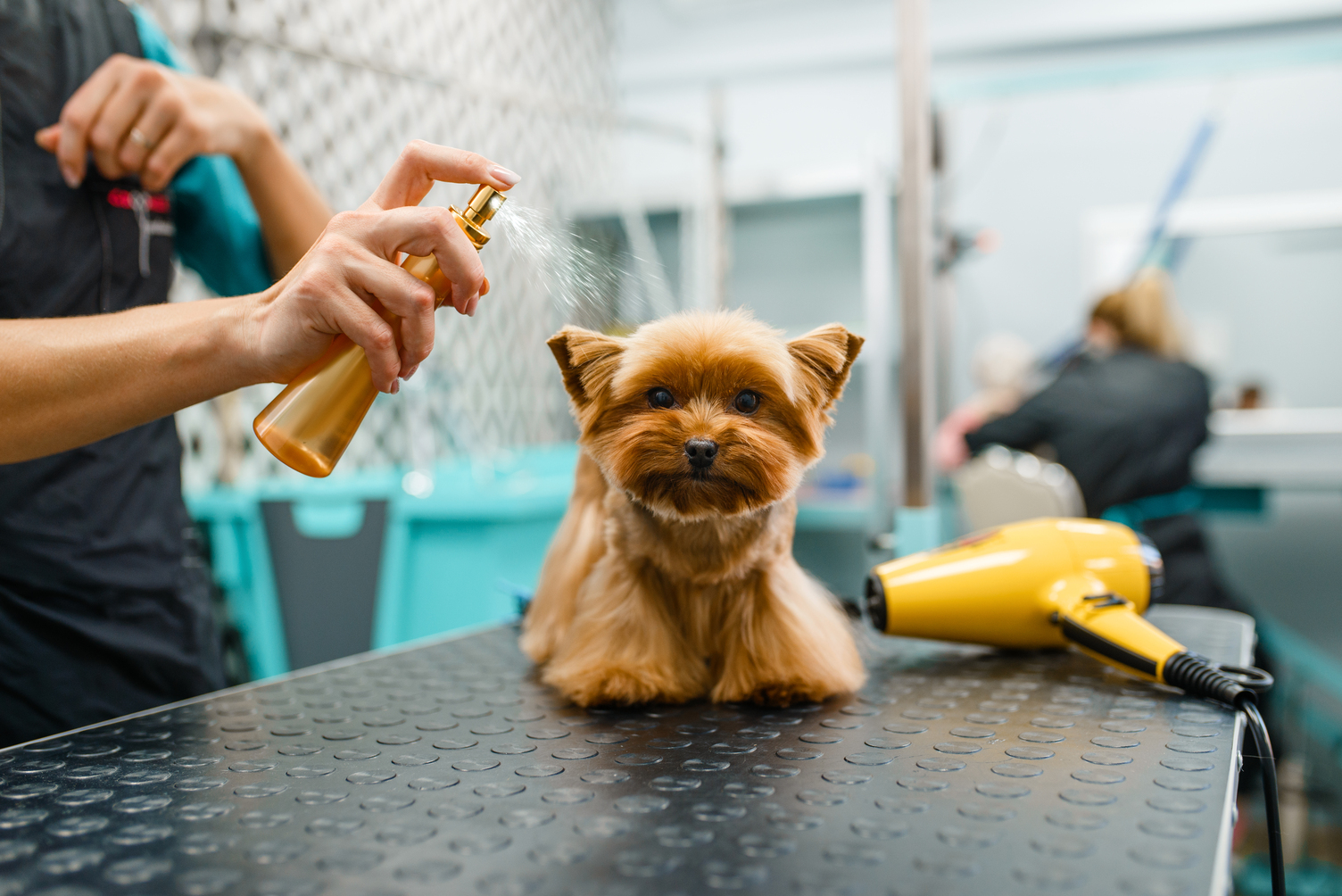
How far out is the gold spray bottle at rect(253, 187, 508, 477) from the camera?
0.54 m

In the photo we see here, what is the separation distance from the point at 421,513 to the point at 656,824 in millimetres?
1289

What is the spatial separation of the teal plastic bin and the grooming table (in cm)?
→ 84

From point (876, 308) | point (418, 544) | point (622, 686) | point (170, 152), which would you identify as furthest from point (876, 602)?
point (876, 308)

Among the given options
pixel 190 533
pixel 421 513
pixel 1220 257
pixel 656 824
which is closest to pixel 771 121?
pixel 1220 257

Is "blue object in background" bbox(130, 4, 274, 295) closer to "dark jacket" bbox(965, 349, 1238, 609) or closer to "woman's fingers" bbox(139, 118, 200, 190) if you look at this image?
"woman's fingers" bbox(139, 118, 200, 190)

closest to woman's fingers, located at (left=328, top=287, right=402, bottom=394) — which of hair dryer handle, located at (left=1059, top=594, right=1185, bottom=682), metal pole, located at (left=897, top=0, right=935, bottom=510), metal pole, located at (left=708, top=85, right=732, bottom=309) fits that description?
hair dryer handle, located at (left=1059, top=594, right=1185, bottom=682)

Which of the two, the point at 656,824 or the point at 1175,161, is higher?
the point at 1175,161

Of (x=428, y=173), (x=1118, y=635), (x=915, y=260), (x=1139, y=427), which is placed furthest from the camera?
(x=1139, y=427)

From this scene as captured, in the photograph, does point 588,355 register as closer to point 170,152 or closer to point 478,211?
point 478,211

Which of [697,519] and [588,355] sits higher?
[588,355]

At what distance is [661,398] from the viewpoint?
23.5 inches

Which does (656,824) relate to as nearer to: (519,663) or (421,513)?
(519,663)

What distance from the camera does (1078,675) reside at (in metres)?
0.75

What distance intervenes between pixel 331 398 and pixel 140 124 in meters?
0.40
